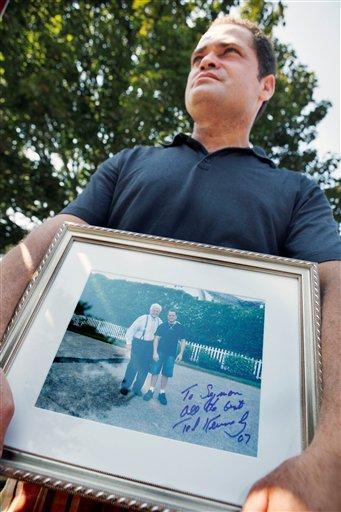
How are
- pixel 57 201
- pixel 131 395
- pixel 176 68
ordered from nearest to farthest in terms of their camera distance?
pixel 131 395 → pixel 176 68 → pixel 57 201

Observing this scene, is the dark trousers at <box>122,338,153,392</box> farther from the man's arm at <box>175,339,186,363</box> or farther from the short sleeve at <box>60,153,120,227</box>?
the short sleeve at <box>60,153,120,227</box>

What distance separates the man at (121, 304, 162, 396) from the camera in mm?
763

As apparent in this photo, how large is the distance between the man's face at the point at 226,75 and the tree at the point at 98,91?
192 inches

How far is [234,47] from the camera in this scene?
5.68 feet

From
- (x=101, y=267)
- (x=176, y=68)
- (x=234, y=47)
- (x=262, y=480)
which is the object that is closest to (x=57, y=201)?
(x=176, y=68)

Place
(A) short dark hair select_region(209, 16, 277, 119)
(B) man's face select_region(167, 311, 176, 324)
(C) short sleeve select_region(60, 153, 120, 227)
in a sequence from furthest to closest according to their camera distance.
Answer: (A) short dark hair select_region(209, 16, 277, 119), (C) short sleeve select_region(60, 153, 120, 227), (B) man's face select_region(167, 311, 176, 324)

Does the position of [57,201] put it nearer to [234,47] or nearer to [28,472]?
[234,47]

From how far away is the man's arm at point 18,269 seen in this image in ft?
2.47

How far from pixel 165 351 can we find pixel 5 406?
0.35 meters

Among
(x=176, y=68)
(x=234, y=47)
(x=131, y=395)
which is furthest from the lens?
(x=176, y=68)

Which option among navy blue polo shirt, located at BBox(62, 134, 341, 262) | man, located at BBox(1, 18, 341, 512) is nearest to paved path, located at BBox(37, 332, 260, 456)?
man, located at BBox(1, 18, 341, 512)

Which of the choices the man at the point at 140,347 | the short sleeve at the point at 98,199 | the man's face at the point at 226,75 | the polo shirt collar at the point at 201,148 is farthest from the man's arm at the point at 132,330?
the man's face at the point at 226,75

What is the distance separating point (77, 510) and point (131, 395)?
30 centimetres
